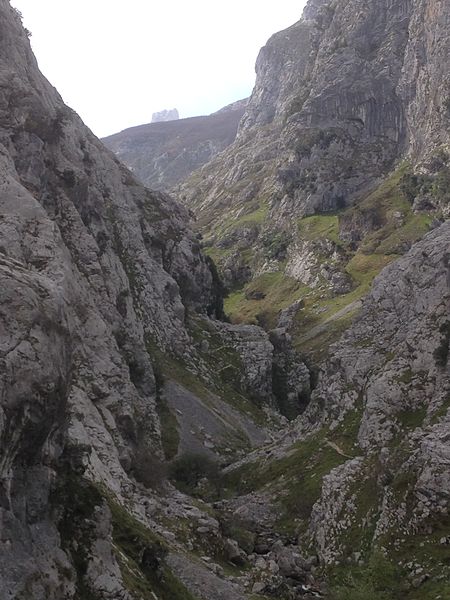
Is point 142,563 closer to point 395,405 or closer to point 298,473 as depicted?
point 298,473

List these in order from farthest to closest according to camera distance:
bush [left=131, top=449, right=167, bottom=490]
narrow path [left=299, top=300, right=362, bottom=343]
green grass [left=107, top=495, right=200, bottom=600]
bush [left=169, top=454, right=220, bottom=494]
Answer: narrow path [left=299, top=300, right=362, bottom=343], bush [left=169, top=454, right=220, bottom=494], bush [left=131, top=449, right=167, bottom=490], green grass [left=107, top=495, right=200, bottom=600]

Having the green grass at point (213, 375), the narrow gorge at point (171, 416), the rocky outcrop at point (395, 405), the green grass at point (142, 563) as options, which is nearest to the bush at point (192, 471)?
the narrow gorge at point (171, 416)

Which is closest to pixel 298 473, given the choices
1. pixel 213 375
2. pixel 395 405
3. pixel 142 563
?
pixel 395 405

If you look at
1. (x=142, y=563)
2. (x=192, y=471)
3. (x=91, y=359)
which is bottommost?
(x=192, y=471)

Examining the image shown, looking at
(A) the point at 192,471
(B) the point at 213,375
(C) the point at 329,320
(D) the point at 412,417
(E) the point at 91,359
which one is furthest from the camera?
(C) the point at 329,320

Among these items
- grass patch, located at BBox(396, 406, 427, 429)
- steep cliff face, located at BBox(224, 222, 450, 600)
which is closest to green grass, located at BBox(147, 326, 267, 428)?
steep cliff face, located at BBox(224, 222, 450, 600)

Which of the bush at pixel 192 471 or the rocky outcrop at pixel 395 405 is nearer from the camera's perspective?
the rocky outcrop at pixel 395 405

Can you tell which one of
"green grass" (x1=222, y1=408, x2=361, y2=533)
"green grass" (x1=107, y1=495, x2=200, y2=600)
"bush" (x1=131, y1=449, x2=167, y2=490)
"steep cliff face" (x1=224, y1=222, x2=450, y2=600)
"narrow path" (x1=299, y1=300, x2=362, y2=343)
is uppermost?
"green grass" (x1=107, y1=495, x2=200, y2=600)

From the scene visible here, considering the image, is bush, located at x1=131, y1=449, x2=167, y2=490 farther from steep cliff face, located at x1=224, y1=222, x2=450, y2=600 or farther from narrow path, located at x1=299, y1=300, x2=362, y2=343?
narrow path, located at x1=299, y1=300, x2=362, y2=343

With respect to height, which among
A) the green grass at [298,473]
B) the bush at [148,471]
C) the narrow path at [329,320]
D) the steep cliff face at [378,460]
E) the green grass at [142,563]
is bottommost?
the narrow path at [329,320]

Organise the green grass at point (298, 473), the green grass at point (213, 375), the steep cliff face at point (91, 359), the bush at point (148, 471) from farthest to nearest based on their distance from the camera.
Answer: the green grass at point (213, 375) → the bush at point (148, 471) → the green grass at point (298, 473) → the steep cliff face at point (91, 359)

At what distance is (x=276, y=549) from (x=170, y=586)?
18.7m

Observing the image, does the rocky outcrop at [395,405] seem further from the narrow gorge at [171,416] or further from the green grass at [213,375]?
the green grass at [213,375]

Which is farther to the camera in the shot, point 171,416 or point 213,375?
point 213,375
